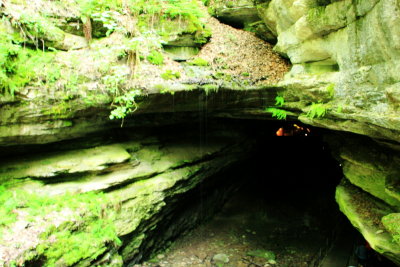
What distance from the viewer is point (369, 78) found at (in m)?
4.92

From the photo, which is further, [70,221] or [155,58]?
[155,58]

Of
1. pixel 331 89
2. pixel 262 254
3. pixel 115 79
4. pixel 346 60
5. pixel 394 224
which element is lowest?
pixel 262 254

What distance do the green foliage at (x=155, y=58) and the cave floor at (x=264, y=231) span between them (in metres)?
6.23

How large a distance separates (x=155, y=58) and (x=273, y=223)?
27.6 ft

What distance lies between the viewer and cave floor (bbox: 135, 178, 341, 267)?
28.2ft

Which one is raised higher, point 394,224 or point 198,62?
point 198,62

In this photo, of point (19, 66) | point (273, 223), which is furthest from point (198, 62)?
point (273, 223)

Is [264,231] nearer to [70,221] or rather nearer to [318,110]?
[318,110]

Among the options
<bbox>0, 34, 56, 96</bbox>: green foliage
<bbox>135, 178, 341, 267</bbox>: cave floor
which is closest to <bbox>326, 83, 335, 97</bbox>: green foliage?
<bbox>135, 178, 341, 267</bbox>: cave floor

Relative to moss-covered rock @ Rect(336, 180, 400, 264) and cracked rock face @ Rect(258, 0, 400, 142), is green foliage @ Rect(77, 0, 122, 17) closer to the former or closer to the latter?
cracked rock face @ Rect(258, 0, 400, 142)

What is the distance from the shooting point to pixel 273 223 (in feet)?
35.5

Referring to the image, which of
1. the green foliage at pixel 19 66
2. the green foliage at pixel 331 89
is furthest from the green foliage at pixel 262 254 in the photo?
the green foliage at pixel 19 66

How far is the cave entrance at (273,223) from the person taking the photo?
8.62 m

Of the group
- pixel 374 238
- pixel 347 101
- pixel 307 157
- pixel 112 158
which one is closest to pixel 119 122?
pixel 112 158
